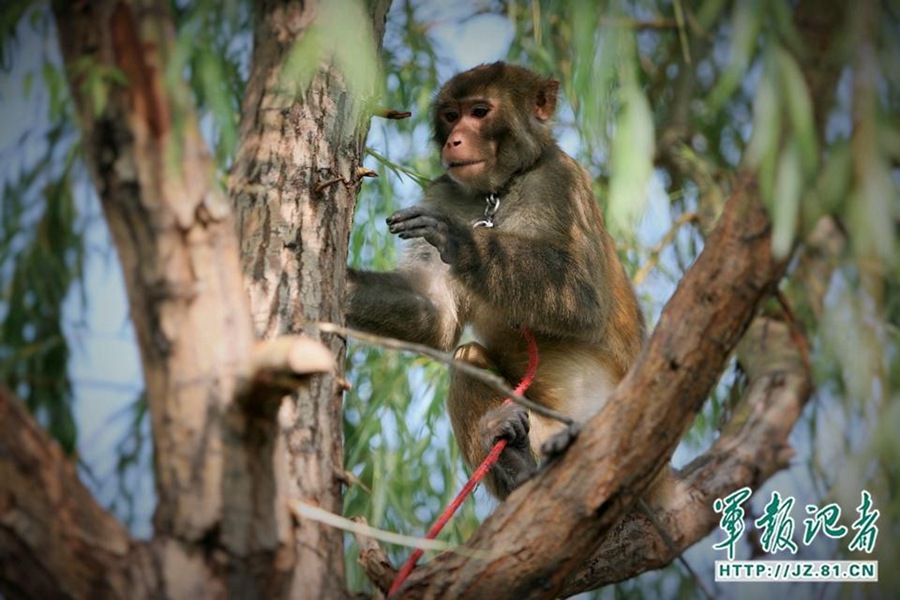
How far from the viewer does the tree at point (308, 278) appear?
98.6 inches

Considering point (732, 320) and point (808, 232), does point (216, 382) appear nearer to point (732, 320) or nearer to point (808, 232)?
point (732, 320)

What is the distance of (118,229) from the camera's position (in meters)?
2.55

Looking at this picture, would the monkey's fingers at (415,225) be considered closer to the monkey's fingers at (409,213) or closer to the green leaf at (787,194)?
the monkey's fingers at (409,213)

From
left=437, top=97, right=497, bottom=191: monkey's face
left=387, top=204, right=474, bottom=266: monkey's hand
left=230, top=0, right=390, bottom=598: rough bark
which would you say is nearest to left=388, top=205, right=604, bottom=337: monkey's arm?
left=387, top=204, right=474, bottom=266: monkey's hand

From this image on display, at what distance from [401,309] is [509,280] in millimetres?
743

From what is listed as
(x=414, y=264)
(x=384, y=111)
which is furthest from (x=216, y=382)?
(x=414, y=264)

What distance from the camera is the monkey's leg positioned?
4727 millimetres

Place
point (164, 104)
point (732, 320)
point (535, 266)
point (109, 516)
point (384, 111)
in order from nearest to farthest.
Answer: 1. point (164, 104)
2. point (109, 516)
3. point (732, 320)
4. point (384, 111)
5. point (535, 266)

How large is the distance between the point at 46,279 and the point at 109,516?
764mm

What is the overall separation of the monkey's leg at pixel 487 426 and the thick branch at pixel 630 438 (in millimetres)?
Result: 1183

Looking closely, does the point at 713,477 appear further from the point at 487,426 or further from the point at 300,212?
the point at 300,212

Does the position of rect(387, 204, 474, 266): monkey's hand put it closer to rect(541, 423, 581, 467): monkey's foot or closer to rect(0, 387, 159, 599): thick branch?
rect(541, 423, 581, 467): monkey's foot

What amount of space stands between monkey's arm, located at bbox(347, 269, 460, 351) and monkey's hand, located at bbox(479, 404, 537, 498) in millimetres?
782

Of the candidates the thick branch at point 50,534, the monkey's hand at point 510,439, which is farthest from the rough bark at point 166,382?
the monkey's hand at point 510,439
